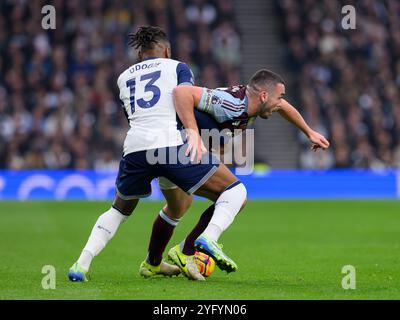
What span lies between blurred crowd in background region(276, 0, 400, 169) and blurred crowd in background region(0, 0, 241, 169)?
69.1 inches

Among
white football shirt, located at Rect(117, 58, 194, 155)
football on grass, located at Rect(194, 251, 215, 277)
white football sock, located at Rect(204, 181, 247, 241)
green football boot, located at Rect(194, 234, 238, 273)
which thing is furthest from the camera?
football on grass, located at Rect(194, 251, 215, 277)

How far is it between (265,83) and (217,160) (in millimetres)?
758

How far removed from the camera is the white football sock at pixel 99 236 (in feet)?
26.2

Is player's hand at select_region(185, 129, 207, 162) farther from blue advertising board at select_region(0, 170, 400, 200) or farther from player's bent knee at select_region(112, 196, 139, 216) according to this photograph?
blue advertising board at select_region(0, 170, 400, 200)

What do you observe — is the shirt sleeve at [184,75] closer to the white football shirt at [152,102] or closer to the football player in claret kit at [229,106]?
the white football shirt at [152,102]

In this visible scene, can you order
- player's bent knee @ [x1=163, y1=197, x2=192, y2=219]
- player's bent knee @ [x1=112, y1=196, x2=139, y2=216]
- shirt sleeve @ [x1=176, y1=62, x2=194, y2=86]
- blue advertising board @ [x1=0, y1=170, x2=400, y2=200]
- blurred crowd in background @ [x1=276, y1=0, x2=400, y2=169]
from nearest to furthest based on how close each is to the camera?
shirt sleeve @ [x1=176, y1=62, x2=194, y2=86], player's bent knee @ [x1=112, y1=196, x2=139, y2=216], player's bent knee @ [x1=163, y1=197, x2=192, y2=219], blue advertising board @ [x1=0, y1=170, x2=400, y2=200], blurred crowd in background @ [x1=276, y1=0, x2=400, y2=169]

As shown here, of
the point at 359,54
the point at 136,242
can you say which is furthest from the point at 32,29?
the point at 136,242

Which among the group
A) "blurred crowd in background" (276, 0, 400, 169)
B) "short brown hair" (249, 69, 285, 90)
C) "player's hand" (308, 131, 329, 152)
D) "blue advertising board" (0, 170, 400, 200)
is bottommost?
"player's hand" (308, 131, 329, 152)

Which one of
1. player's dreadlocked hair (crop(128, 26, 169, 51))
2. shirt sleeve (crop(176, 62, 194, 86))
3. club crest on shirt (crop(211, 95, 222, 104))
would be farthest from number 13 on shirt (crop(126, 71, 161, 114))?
club crest on shirt (crop(211, 95, 222, 104))

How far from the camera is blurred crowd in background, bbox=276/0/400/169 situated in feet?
75.8

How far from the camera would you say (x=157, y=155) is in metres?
7.74

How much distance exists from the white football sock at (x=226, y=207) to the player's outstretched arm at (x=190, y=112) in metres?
0.42
